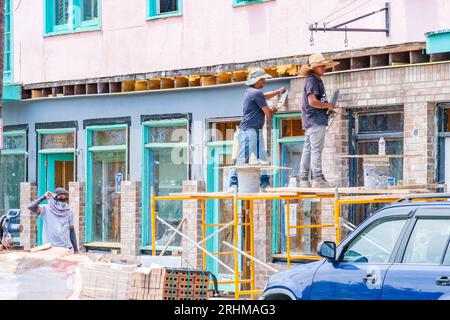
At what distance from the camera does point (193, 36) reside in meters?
22.9

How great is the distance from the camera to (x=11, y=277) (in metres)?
18.7

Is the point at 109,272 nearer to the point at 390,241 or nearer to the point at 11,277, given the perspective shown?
the point at 11,277

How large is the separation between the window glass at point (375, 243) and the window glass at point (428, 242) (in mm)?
233

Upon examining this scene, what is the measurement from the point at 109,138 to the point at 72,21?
8.43 ft

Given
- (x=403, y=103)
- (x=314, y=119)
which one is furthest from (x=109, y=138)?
(x=403, y=103)

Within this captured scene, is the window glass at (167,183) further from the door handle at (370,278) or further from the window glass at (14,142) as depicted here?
the door handle at (370,278)

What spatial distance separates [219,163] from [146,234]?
2.22 metres

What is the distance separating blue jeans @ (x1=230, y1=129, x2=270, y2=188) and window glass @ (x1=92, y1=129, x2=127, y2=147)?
5688 millimetres

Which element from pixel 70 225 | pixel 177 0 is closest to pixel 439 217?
pixel 70 225

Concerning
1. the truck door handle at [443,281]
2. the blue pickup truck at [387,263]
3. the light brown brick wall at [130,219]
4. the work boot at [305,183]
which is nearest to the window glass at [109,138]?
the light brown brick wall at [130,219]

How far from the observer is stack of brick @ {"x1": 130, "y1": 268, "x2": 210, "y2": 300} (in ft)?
54.0

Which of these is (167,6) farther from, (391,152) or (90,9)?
(391,152)

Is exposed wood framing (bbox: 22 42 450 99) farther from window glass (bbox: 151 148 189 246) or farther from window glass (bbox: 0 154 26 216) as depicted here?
window glass (bbox: 0 154 26 216)

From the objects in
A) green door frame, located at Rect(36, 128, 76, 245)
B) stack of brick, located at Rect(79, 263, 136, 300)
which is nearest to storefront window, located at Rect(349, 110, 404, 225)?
stack of brick, located at Rect(79, 263, 136, 300)
